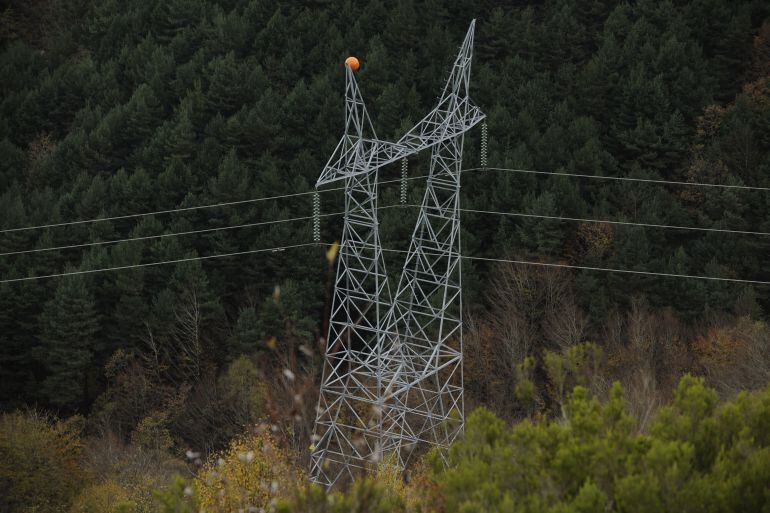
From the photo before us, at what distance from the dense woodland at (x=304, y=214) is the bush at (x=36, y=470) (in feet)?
0.32

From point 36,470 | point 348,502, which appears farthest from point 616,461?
point 36,470

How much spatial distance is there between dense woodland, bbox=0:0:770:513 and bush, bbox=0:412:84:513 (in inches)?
3.8

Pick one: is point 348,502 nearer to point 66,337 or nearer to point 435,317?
point 435,317

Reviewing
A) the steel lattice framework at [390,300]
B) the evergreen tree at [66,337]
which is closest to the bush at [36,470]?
the evergreen tree at [66,337]

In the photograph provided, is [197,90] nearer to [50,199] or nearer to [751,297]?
[50,199]

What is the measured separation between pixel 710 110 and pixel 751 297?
13.0 metres

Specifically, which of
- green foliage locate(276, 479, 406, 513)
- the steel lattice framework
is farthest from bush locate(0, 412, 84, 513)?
green foliage locate(276, 479, 406, 513)

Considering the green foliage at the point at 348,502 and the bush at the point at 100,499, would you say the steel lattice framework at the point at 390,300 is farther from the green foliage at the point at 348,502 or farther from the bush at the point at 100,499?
the bush at the point at 100,499

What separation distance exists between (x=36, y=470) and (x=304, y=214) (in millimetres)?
15806

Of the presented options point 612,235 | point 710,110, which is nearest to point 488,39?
point 710,110

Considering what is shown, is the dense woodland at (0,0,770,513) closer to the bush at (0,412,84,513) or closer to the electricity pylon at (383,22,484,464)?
the bush at (0,412,84,513)

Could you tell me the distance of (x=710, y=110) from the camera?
157 ft

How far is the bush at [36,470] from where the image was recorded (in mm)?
33094

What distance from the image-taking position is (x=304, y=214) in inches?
1720
